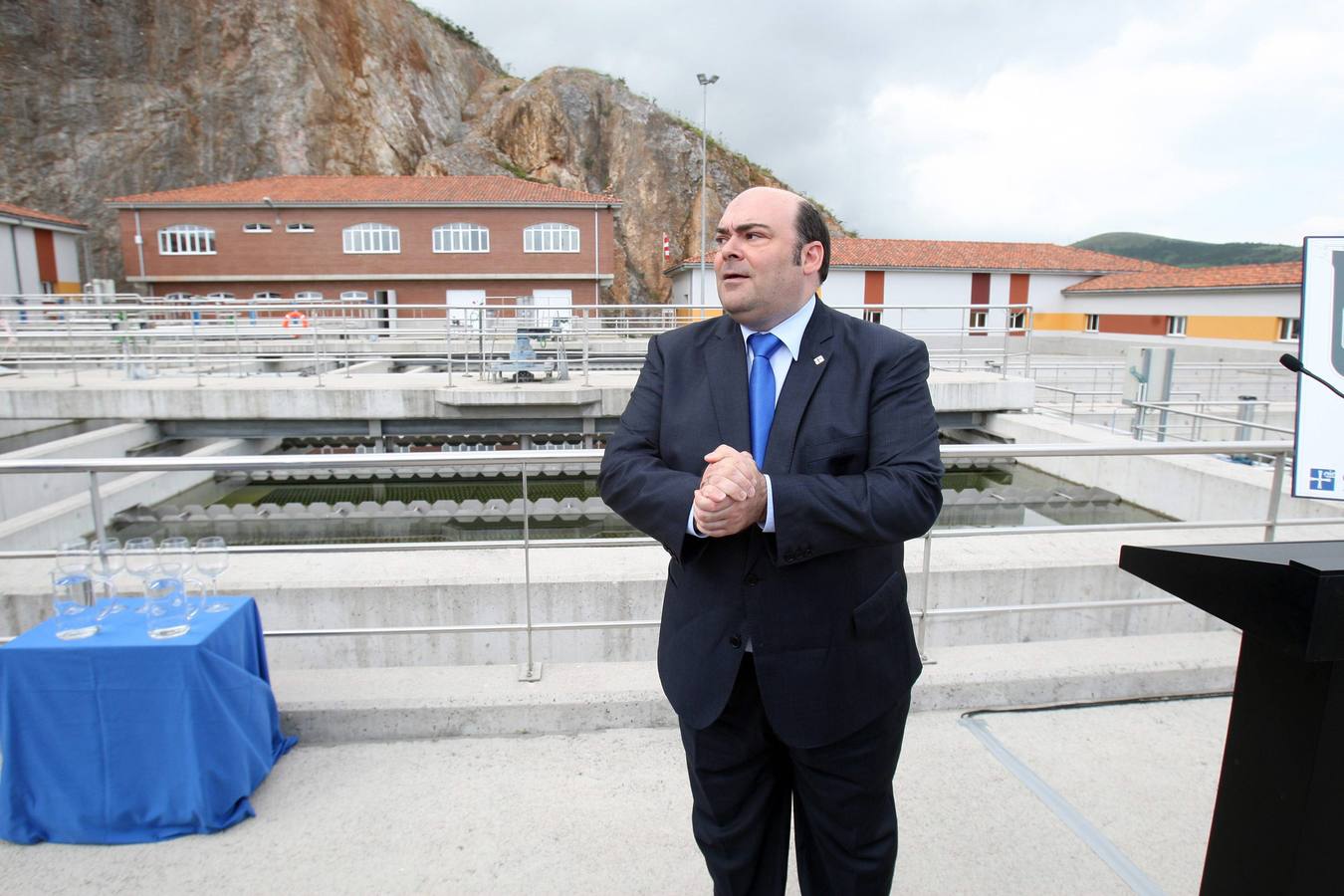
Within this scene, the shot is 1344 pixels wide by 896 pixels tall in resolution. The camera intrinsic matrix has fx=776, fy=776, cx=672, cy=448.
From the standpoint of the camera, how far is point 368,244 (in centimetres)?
3856

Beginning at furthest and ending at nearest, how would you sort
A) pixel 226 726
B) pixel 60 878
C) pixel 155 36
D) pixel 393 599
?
pixel 155 36, pixel 393 599, pixel 226 726, pixel 60 878

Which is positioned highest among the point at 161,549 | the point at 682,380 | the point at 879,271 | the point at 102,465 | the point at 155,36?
the point at 155,36

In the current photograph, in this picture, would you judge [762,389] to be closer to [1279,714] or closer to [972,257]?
[1279,714]

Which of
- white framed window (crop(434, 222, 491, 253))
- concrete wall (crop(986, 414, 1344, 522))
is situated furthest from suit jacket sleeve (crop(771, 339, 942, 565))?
white framed window (crop(434, 222, 491, 253))

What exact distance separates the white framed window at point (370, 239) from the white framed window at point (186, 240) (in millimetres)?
6706

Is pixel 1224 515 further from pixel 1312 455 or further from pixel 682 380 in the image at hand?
pixel 682 380

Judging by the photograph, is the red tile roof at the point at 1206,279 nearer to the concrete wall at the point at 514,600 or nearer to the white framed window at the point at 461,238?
the concrete wall at the point at 514,600

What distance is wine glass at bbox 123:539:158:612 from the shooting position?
2695 millimetres

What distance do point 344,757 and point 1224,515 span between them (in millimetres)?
8070

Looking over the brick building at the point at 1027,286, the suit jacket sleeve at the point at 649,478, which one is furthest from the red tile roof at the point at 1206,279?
the suit jacket sleeve at the point at 649,478

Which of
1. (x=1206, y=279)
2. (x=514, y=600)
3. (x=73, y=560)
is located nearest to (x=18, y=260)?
(x=514, y=600)

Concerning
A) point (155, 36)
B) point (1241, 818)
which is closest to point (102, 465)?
point (1241, 818)

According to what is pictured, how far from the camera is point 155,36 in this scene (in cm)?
5016

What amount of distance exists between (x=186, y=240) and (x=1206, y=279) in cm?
4667
